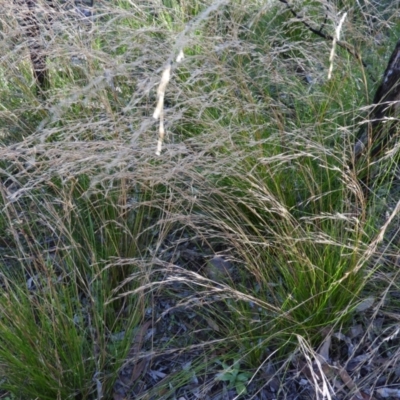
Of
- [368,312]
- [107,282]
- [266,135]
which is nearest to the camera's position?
[368,312]

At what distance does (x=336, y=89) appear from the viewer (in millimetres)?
2652

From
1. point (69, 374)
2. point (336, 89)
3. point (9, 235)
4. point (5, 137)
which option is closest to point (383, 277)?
point (336, 89)

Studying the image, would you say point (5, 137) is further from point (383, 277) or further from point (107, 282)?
point (383, 277)

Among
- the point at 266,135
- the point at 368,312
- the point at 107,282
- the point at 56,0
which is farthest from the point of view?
the point at 56,0

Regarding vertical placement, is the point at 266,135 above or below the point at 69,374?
above

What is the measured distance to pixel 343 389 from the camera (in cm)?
205

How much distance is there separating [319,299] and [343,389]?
30 centimetres

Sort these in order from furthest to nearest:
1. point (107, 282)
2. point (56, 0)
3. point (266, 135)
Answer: point (56, 0) < point (266, 135) < point (107, 282)

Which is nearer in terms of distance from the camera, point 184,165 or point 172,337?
point 184,165

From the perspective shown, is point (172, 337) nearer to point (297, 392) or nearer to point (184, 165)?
point (297, 392)

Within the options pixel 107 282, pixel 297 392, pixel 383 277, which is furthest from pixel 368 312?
pixel 107 282

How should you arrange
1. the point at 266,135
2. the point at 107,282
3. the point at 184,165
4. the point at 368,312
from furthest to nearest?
the point at 266,135 → the point at 107,282 → the point at 368,312 → the point at 184,165

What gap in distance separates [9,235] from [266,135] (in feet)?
3.70

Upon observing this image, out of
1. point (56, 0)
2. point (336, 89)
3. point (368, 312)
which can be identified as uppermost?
point (56, 0)
